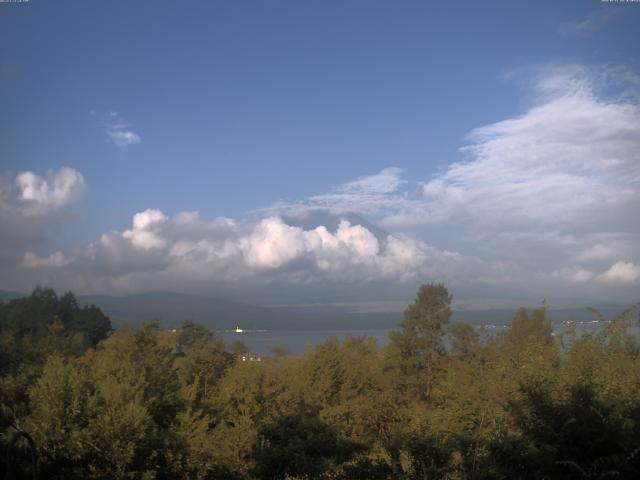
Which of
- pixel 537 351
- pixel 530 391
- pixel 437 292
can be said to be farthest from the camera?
pixel 437 292

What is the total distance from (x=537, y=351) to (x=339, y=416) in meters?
12.0

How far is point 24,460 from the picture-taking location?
12.5 metres

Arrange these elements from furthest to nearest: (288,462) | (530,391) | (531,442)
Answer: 1. (288,462)
2. (530,391)
3. (531,442)

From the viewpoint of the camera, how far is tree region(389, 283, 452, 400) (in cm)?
3922

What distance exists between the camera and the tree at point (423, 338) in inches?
1544

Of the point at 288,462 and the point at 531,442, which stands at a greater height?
the point at 531,442

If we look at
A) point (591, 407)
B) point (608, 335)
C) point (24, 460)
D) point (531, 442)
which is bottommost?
point (24, 460)

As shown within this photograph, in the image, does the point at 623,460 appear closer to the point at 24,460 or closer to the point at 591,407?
the point at 591,407

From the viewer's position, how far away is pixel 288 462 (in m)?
14.9

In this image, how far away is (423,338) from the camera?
137 ft

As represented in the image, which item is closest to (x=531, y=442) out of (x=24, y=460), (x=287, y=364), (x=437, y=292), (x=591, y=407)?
(x=591, y=407)

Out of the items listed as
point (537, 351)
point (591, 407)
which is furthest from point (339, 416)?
point (591, 407)

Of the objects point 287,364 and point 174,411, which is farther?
point 287,364

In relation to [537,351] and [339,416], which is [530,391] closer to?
[537,351]
